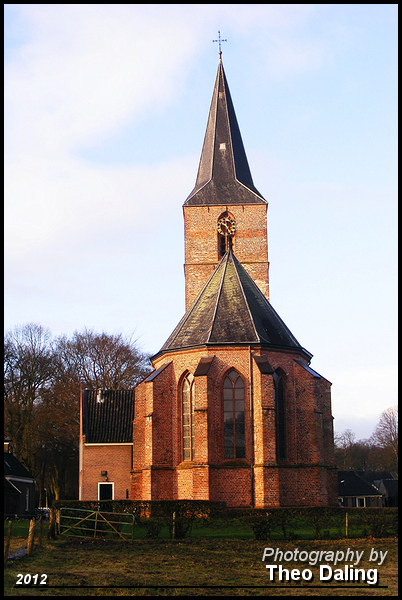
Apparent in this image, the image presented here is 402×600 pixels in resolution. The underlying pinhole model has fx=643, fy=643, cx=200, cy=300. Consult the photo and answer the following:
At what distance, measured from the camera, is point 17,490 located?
36594 millimetres

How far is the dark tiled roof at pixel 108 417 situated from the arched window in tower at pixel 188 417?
34.2 ft

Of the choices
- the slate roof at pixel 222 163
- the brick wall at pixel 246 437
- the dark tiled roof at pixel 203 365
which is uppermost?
the slate roof at pixel 222 163

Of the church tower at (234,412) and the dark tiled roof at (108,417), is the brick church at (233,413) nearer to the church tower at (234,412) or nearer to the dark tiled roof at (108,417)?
the church tower at (234,412)

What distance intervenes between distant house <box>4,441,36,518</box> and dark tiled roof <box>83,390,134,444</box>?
5028 millimetres

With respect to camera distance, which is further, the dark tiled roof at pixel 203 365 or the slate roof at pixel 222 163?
the slate roof at pixel 222 163

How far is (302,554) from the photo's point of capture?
50.6 feet

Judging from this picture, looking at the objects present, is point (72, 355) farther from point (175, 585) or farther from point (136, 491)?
point (175, 585)

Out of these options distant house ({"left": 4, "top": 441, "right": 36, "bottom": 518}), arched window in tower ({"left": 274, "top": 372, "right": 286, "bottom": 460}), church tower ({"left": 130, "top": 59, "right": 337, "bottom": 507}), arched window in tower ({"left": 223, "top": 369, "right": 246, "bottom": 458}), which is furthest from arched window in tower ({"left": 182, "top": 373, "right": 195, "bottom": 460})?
distant house ({"left": 4, "top": 441, "right": 36, "bottom": 518})

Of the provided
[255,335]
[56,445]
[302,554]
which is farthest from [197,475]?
[56,445]

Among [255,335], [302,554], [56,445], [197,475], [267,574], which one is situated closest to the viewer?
[267,574]

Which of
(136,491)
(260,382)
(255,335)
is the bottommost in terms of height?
(136,491)

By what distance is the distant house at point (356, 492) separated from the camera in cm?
5916

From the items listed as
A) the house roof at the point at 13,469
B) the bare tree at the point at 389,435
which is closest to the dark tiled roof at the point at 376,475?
the bare tree at the point at 389,435

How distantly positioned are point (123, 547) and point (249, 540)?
381cm
